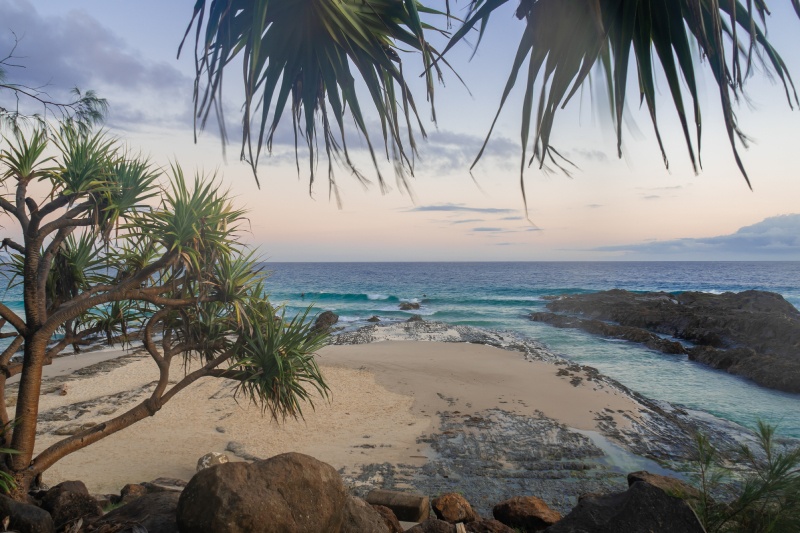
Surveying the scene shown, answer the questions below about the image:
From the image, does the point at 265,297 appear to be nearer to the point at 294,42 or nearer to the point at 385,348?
the point at 294,42

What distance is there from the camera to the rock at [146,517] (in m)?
4.01

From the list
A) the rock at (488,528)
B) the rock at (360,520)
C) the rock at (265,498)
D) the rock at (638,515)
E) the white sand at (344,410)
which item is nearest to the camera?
the rock at (638,515)

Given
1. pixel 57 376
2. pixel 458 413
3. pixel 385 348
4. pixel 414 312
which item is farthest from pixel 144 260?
pixel 414 312

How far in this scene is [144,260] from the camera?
5.86m

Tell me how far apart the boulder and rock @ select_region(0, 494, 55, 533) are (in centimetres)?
425

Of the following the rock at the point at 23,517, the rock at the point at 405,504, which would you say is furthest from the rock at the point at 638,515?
the rock at the point at 23,517

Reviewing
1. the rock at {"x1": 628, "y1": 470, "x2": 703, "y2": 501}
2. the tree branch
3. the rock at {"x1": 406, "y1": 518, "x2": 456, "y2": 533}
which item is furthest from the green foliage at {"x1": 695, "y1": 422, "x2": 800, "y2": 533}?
the tree branch

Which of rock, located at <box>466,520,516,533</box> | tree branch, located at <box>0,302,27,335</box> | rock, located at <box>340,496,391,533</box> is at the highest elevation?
tree branch, located at <box>0,302,27,335</box>

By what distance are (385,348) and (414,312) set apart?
1722 centimetres

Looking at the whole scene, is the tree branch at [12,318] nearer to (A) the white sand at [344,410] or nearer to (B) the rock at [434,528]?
(A) the white sand at [344,410]

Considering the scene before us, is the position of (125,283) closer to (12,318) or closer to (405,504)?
(12,318)

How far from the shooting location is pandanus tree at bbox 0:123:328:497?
5090 mm

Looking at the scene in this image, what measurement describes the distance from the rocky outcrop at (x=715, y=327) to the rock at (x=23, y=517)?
1619cm

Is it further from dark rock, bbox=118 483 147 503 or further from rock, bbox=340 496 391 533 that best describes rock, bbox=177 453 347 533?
dark rock, bbox=118 483 147 503
